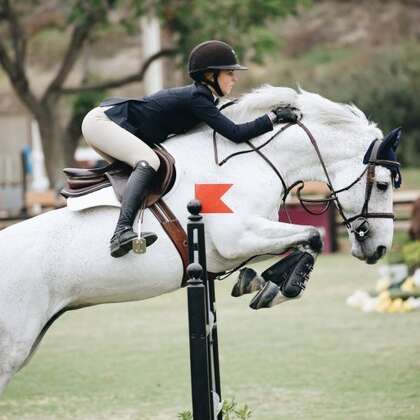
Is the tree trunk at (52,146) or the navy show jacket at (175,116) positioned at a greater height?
the navy show jacket at (175,116)

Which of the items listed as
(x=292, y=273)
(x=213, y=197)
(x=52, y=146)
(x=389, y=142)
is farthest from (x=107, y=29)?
(x=292, y=273)

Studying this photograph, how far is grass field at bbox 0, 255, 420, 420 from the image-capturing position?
27.6 feet

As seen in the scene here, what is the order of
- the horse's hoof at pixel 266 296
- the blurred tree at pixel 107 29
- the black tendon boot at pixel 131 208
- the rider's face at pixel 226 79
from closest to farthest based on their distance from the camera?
the black tendon boot at pixel 131 208
the horse's hoof at pixel 266 296
the rider's face at pixel 226 79
the blurred tree at pixel 107 29

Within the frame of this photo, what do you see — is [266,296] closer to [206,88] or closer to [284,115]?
[284,115]

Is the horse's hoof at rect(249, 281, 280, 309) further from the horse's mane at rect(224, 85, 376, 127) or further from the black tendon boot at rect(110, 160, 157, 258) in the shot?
the horse's mane at rect(224, 85, 376, 127)

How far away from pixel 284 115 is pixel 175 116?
0.65 meters

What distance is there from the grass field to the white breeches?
2.32 m

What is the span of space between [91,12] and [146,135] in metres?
16.7

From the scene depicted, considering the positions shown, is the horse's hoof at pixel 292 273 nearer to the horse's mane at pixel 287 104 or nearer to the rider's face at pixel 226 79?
the horse's mane at pixel 287 104

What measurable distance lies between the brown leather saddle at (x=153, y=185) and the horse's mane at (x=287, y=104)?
54 cm

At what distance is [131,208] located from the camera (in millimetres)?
6324

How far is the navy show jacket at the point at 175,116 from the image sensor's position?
6.51 meters

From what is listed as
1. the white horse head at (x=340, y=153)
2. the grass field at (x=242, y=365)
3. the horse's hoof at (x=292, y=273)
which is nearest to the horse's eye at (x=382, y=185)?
the white horse head at (x=340, y=153)

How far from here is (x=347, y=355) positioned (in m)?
10.4
